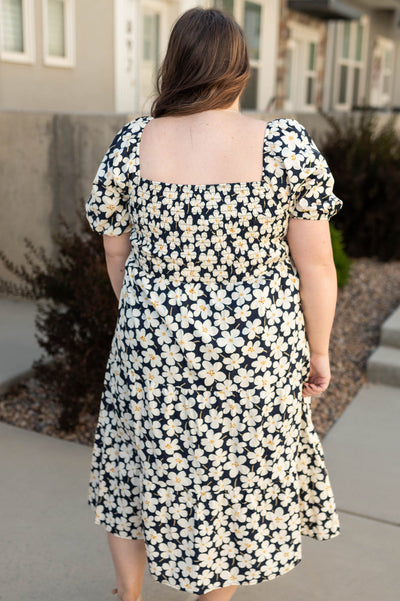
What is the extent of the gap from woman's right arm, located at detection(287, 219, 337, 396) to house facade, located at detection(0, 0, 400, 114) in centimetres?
174

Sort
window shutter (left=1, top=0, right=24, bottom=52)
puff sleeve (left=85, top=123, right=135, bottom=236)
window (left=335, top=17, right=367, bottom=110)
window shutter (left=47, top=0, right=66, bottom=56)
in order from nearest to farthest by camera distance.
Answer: puff sleeve (left=85, top=123, right=135, bottom=236)
window shutter (left=1, top=0, right=24, bottom=52)
window shutter (left=47, top=0, right=66, bottom=56)
window (left=335, top=17, right=367, bottom=110)

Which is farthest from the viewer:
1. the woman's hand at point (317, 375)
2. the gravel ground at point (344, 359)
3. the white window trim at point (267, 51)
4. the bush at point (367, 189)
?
the white window trim at point (267, 51)

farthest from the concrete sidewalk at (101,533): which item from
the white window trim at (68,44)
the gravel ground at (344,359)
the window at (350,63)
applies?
the window at (350,63)

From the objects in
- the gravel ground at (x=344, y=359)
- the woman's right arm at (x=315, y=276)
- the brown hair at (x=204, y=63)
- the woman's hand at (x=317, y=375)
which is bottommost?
the gravel ground at (x=344, y=359)

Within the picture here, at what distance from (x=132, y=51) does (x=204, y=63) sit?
7.18m

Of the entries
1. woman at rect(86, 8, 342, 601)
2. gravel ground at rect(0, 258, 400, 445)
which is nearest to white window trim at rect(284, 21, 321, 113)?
gravel ground at rect(0, 258, 400, 445)

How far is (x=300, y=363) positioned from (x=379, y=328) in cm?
329

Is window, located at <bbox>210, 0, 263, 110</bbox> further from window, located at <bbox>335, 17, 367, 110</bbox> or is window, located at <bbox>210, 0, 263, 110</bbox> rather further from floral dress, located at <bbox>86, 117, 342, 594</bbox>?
floral dress, located at <bbox>86, 117, 342, 594</bbox>

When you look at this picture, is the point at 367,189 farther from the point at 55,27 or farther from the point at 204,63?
the point at 204,63

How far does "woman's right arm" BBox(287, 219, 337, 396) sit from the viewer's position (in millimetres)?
1719

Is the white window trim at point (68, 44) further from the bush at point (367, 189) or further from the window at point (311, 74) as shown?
the window at point (311, 74)

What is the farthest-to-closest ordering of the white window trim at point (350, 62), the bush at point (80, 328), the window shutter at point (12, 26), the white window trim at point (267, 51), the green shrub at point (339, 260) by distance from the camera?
1. the white window trim at point (350, 62)
2. the white window trim at point (267, 51)
3. the window shutter at point (12, 26)
4. the green shrub at point (339, 260)
5. the bush at point (80, 328)

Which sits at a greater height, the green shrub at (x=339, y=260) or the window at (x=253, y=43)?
the window at (x=253, y=43)

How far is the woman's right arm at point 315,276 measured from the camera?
172cm
